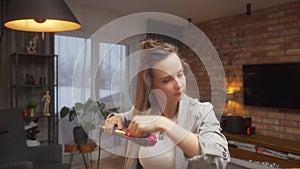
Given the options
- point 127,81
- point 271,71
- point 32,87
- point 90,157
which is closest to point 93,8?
point 32,87

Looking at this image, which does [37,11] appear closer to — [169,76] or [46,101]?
[169,76]

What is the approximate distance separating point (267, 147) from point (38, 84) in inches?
100

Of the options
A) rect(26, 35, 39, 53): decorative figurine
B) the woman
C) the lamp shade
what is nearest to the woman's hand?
the woman

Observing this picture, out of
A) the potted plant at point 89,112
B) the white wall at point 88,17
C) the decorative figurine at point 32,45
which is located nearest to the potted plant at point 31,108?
the decorative figurine at point 32,45

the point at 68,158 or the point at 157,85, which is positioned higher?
the point at 157,85

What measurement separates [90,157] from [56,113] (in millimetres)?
649

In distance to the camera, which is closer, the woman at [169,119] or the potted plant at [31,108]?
the woman at [169,119]

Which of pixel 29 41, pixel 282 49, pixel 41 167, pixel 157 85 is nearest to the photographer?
pixel 157 85

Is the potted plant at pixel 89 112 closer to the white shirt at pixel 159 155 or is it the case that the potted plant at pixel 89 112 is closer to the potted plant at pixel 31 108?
the white shirt at pixel 159 155

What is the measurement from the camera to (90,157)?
3.04 m

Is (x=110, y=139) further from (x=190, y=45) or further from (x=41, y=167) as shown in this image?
(x=41, y=167)

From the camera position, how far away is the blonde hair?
1.04 ft

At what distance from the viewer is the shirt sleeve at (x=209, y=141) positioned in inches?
13.0

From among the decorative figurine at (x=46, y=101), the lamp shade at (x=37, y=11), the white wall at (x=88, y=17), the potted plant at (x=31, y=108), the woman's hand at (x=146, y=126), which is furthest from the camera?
the white wall at (x=88, y=17)
